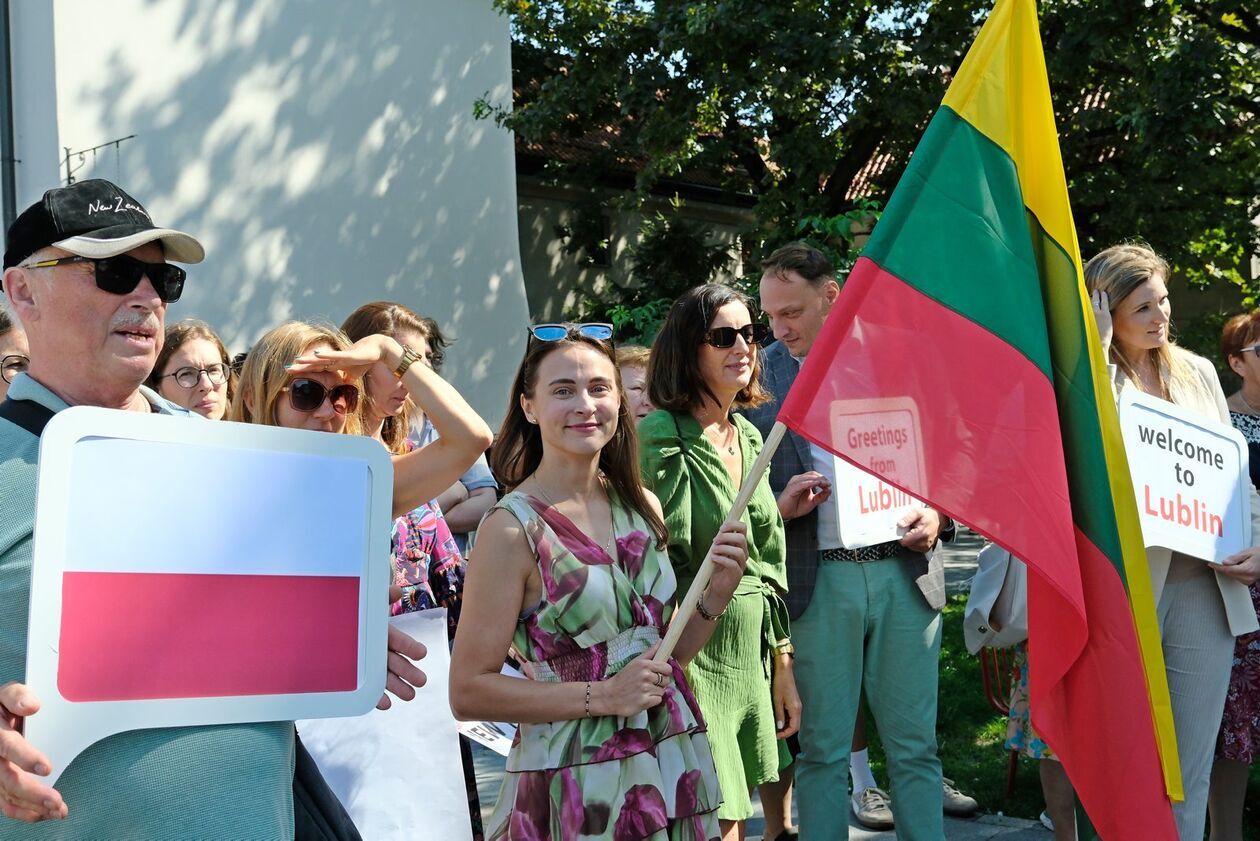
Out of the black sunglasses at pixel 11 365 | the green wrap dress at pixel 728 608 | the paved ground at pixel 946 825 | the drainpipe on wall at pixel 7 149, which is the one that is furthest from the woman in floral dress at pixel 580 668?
the drainpipe on wall at pixel 7 149

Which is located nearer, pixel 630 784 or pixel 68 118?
pixel 630 784

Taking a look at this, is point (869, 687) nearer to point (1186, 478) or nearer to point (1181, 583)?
point (1181, 583)

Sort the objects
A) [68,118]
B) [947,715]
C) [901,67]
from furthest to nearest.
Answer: [901,67]
[68,118]
[947,715]

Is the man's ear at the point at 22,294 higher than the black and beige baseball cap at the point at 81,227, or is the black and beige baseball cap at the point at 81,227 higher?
the black and beige baseball cap at the point at 81,227

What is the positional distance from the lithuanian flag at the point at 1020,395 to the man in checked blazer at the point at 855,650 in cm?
131

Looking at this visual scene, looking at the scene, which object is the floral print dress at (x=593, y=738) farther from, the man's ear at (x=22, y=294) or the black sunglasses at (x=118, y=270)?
the man's ear at (x=22, y=294)

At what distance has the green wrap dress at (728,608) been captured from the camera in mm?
3822

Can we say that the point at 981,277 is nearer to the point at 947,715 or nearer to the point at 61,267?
the point at 61,267

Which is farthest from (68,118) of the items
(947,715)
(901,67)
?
(947,715)

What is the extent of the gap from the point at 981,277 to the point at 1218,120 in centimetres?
1102

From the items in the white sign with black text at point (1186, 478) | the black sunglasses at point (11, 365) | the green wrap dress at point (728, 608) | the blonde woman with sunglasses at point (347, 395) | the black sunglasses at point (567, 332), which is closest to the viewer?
the blonde woman with sunglasses at point (347, 395)

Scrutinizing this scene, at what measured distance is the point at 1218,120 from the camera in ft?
41.4

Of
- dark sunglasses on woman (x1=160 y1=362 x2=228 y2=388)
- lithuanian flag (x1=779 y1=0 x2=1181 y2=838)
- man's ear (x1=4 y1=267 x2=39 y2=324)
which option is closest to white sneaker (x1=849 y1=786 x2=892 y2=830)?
lithuanian flag (x1=779 y1=0 x2=1181 y2=838)

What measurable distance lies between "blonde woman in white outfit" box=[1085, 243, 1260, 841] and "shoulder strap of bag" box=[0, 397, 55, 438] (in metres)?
3.32
